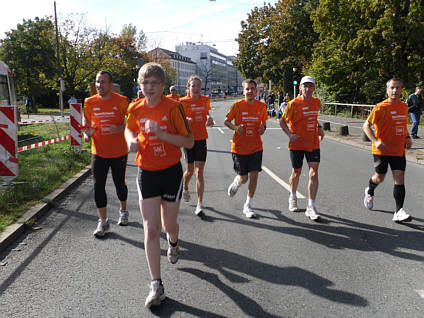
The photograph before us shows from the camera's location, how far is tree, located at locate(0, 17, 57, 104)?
162 ft

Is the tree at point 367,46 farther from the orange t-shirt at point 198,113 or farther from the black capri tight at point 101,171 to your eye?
the black capri tight at point 101,171

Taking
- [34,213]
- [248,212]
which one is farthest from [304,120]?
[34,213]

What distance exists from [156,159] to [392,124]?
3550 millimetres

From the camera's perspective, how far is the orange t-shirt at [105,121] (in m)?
4.69

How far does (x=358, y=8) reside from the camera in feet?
85.7

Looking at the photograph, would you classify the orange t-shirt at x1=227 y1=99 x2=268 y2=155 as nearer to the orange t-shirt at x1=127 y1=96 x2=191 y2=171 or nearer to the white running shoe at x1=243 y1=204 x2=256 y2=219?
the white running shoe at x1=243 y1=204 x2=256 y2=219

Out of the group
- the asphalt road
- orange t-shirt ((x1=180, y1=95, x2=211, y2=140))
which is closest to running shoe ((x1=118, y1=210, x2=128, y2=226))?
the asphalt road

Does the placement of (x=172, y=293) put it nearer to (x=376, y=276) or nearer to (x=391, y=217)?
(x=376, y=276)

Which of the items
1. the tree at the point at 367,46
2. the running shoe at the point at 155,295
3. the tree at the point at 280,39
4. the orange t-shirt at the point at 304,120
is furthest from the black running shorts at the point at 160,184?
the tree at the point at 280,39

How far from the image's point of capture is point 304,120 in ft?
17.6

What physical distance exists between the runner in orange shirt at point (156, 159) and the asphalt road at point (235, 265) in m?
0.45

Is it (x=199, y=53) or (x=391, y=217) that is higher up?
(x=199, y=53)

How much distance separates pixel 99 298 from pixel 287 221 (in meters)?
2.89

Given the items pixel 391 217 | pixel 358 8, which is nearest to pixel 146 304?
pixel 391 217
